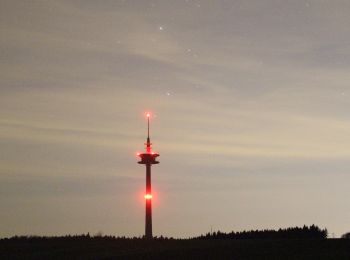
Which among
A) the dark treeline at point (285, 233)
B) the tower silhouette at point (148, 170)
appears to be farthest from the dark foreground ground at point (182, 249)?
the tower silhouette at point (148, 170)

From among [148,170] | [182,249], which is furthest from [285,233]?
[148,170]

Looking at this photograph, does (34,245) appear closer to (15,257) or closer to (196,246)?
(15,257)

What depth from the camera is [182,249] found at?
71.2 meters

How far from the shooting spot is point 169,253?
68438 mm

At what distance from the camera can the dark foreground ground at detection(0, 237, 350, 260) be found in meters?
61.6

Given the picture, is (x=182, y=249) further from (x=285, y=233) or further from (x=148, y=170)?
(x=148, y=170)

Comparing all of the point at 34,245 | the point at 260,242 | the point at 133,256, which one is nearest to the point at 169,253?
the point at 133,256

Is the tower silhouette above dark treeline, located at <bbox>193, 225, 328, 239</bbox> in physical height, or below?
above

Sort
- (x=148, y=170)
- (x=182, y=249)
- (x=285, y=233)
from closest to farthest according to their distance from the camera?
1. (x=182, y=249)
2. (x=285, y=233)
3. (x=148, y=170)

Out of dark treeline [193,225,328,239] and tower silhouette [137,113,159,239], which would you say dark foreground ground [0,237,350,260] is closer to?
dark treeline [193,225,328,239]

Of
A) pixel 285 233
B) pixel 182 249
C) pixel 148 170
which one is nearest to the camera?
pixel 182 249

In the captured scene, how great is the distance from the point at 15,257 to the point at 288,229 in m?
46.6

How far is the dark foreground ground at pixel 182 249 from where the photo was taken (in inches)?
2425

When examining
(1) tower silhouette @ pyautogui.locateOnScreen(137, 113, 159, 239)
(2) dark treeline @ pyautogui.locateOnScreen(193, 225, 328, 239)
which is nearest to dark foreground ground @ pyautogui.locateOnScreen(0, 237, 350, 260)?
(2) dark treeline @ pyautogui.locateOnScreen(193, 225, 328, 239)
